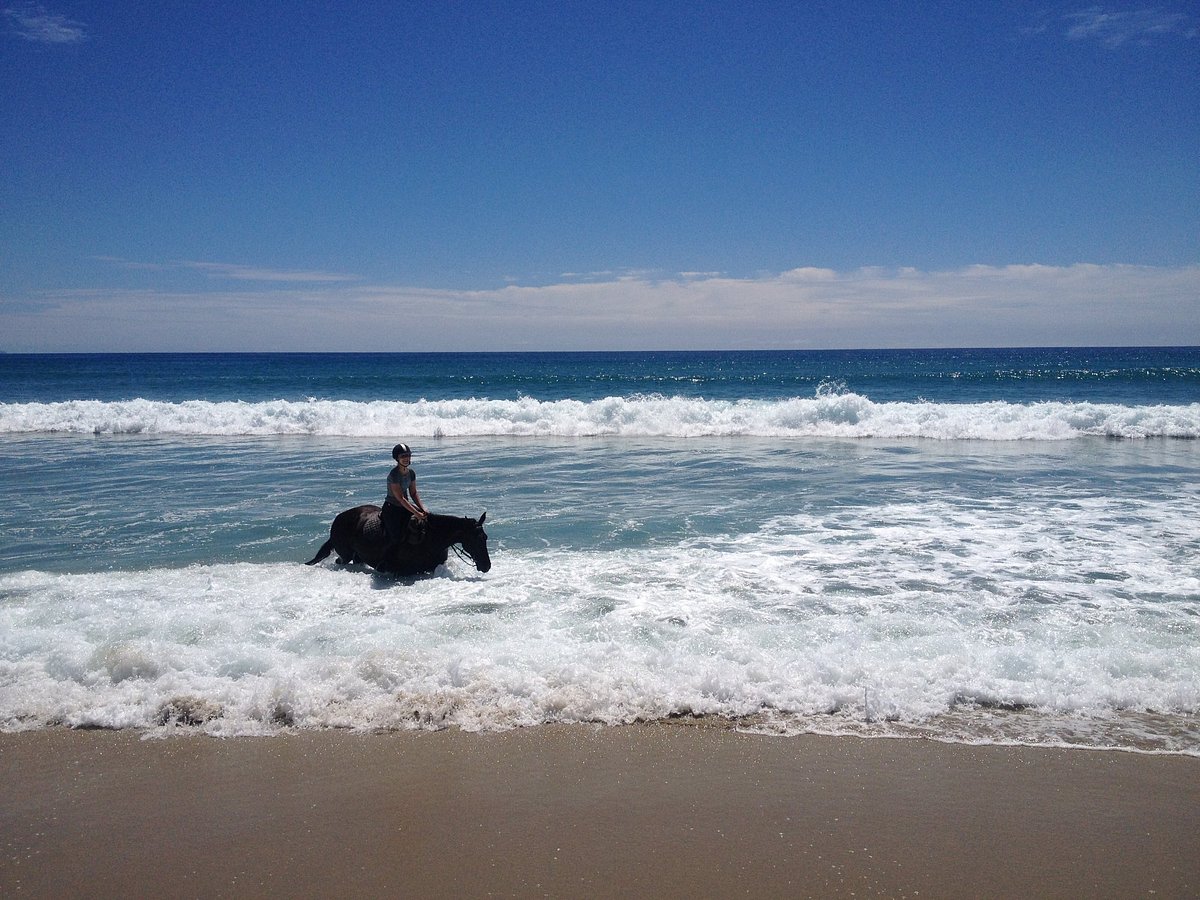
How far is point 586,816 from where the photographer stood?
4.34m

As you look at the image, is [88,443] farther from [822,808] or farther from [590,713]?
[822,808]

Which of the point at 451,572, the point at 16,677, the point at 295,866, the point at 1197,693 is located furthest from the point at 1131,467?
the point at 16,677

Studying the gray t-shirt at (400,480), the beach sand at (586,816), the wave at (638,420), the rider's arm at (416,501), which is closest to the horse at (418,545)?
the rider's arm at (416,501)

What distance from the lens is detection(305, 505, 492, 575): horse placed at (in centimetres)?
878

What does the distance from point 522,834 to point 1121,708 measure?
14.5 ft

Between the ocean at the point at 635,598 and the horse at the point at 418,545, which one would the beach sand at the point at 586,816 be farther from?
the horse at the point at 418,545

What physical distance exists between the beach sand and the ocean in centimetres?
33

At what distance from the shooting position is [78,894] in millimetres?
3756

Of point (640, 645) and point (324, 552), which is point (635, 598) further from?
point (324, 552)

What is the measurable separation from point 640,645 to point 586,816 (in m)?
2.32

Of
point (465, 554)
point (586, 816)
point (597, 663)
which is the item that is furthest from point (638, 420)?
point (586, 816)

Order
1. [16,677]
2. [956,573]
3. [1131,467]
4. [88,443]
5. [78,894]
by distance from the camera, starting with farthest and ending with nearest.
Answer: [88,443], [1131,467], [956,573], [16,677], [78,894]

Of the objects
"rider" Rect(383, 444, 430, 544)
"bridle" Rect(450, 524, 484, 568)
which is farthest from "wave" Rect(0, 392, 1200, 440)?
"rider" Rect(383, 444, 430, 544)

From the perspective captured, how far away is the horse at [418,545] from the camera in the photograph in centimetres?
878
